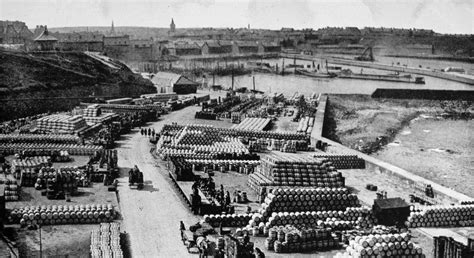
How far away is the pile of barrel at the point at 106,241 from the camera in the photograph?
17031 mm

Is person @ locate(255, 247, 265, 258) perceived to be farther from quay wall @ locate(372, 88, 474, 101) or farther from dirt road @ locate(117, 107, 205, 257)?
quay wall @ locate(372, 88, 474, 101)

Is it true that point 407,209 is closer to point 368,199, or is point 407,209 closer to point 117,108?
point 368,199

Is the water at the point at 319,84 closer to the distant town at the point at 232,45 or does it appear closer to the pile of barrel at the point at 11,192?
the distant town at the point at 232,45

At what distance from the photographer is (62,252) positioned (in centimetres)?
1791

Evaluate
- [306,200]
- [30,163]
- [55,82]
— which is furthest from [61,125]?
[306,200]

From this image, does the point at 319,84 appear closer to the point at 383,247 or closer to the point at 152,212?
the point at 152,212

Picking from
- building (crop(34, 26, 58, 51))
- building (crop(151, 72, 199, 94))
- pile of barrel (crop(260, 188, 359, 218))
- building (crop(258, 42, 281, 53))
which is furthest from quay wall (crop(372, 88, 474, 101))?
building (crop(258, 42, 281, 53))

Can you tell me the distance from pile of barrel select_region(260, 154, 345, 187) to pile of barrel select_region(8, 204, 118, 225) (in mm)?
7463

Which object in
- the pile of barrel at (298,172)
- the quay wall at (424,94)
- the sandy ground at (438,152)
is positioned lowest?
the sandy ground at (438,152)

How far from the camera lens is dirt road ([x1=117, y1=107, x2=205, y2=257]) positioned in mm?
18703

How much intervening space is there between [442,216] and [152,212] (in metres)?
11.0

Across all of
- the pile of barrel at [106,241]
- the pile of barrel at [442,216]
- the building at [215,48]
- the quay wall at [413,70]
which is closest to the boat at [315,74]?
the quay wall at [413,70]

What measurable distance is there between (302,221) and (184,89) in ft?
147

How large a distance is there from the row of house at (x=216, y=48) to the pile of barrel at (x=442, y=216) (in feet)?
355
